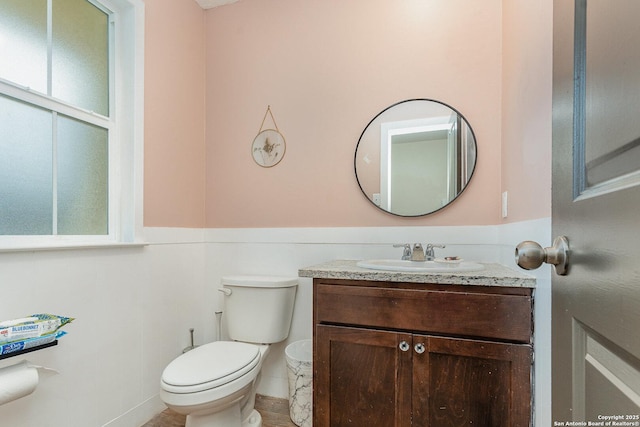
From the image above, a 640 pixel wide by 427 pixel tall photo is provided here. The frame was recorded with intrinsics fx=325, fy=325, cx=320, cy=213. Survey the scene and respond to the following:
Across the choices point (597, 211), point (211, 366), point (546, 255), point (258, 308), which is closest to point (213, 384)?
point (211, 366)

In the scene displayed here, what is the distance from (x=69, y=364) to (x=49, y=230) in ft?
1.89

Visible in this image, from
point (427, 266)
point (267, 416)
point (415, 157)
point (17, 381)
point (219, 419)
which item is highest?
point (415, 157)

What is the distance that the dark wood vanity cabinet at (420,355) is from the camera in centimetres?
110

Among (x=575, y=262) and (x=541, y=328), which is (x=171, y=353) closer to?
(x=541, y=328)

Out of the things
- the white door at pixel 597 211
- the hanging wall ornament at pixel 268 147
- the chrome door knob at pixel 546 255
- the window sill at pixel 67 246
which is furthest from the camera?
the hanging wall ornament at pixel 268 147

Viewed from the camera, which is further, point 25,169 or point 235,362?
point 235,362

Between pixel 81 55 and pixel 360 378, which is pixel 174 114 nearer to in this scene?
pixel 81 55

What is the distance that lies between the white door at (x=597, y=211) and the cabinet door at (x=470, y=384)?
52 cm

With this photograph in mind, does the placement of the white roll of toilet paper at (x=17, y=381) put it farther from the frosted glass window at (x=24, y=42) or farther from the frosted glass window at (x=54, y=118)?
the frosted glass window at (x=24, y=42)

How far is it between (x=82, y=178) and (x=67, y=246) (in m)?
0.37

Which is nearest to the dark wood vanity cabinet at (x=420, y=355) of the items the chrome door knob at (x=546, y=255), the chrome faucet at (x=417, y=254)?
the chrome faucet at (x=417, y=254)

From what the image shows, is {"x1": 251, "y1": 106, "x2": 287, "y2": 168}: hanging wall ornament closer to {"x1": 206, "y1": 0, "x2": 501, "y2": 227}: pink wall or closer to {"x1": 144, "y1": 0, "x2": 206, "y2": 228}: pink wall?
{"x1": 206, "y1": 0, "x2": 501, "y2": 227}: pink wall

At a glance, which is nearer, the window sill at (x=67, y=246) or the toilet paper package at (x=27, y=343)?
the toilet paper package at (x=27, y=343)

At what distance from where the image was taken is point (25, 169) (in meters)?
1.31
